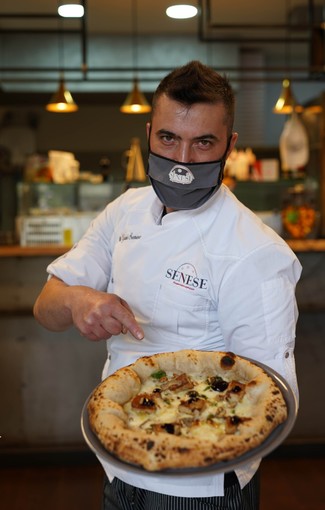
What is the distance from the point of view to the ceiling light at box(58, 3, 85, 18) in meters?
4.26

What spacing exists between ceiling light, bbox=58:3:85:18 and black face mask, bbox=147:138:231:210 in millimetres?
2950

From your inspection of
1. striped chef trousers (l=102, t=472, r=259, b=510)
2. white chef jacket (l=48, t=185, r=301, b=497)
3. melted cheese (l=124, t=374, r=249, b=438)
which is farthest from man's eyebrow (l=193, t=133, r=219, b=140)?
striped chef trousers (l=102, t=472, r=259, b=510)

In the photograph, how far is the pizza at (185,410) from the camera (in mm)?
1098

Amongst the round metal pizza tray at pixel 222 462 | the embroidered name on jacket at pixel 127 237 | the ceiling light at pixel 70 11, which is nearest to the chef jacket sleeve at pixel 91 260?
the embroidered name on jacket at pixel 127 237

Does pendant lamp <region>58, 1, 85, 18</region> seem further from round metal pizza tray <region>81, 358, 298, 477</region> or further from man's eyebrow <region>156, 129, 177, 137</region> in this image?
round metal pizza tray <region>81, 358, 298, 477</region>

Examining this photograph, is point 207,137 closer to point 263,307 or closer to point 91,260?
point 263,307

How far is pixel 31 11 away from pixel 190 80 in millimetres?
5812

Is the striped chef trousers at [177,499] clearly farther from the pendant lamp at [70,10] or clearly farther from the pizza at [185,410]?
the pendant lamp at [70,10]

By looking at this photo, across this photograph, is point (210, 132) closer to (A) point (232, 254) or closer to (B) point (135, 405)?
(A) point (232, 254)

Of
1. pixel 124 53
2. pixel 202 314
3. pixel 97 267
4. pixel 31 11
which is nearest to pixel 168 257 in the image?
pixel 202 314

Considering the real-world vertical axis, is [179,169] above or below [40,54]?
below

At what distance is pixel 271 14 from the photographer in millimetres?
7324

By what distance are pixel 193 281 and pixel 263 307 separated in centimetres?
20

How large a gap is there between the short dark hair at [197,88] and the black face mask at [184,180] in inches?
5.3
